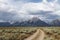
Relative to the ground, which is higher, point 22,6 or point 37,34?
point 22,6

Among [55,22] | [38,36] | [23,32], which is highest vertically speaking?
[55,22]

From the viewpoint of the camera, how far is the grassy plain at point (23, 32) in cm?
672

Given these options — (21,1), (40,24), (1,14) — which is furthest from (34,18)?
(1,14)

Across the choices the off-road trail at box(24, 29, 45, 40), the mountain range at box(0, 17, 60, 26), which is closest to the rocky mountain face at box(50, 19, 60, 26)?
the mountain range at box(0, 17, 60, 26)

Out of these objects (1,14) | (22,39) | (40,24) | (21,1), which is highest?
(21,1)

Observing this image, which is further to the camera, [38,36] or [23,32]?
[38,36]

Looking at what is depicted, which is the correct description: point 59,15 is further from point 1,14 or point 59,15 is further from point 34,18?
point 1,14

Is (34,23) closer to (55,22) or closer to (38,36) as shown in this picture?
(38,36)

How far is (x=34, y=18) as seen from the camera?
22.9ft

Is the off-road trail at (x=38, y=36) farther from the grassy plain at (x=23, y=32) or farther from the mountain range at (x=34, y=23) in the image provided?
the mountain range at (x=34, y=23)

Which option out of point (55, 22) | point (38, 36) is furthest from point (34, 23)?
point (55, 22)

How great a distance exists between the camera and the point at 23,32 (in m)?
6.82

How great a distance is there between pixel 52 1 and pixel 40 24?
3.23 feet

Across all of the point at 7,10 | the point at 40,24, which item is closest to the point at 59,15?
the point at 40,24
